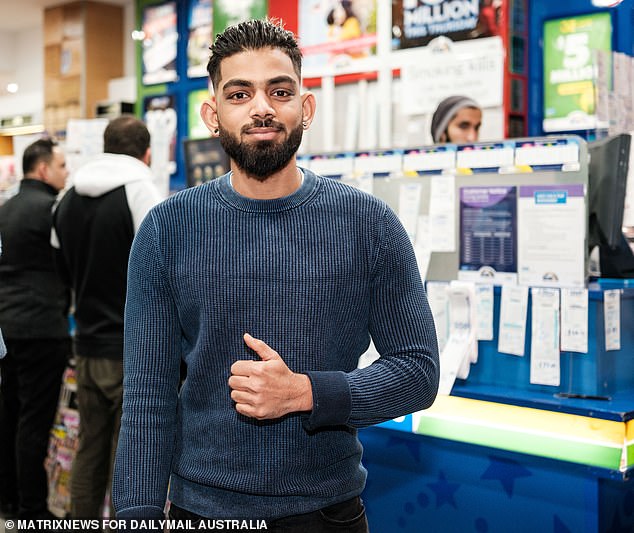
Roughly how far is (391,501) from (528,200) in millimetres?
1049

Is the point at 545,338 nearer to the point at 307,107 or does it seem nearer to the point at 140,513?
the point at 307,107

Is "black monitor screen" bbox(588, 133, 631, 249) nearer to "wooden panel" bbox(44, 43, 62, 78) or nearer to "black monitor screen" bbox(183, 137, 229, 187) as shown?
"black monitor screen" bbox(183, 137, 229, 187)

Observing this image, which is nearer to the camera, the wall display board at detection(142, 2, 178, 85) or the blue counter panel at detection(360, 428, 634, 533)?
the blue counter panel at detection(360, 428, 634, 533)

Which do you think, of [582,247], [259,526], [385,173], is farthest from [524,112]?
[259,526]

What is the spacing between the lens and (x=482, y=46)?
4.70 m

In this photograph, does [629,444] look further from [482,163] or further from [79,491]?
[79,491]

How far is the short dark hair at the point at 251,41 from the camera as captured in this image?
1402 millimetres

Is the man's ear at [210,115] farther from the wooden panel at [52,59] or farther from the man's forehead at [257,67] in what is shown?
the wooden panel at [52,59]

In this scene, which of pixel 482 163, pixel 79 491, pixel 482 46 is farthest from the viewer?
pixel 482 46

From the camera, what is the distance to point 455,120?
402 centimetres

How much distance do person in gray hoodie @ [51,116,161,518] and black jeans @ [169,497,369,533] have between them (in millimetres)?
1670

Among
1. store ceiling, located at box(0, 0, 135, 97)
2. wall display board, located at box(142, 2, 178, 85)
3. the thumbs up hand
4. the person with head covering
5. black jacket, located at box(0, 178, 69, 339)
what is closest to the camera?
the thumbs up hand

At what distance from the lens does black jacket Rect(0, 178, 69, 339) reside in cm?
370

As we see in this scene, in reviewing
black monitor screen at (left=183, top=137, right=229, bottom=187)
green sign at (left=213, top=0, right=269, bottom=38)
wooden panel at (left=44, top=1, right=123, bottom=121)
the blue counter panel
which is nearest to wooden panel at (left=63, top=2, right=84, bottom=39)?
wooden panel at (left=44, top=1, right=123, bottom=121)
